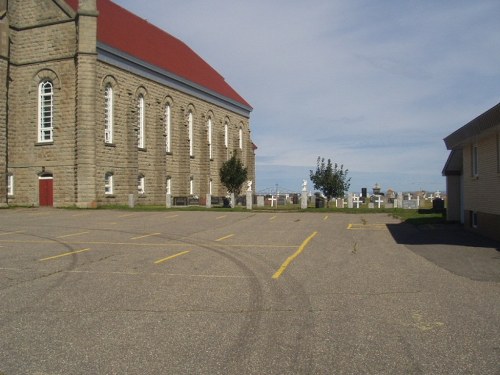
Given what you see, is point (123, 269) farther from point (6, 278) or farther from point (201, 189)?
point (201, 189)

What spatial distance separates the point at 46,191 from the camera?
39.5 m

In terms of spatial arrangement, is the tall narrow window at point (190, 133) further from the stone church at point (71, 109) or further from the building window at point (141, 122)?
the building window at point (141, 122)

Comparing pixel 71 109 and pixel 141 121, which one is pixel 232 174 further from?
pixel 71 109

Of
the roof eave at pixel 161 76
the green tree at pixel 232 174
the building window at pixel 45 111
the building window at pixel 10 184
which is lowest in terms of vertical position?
the building window at pixel 10 184

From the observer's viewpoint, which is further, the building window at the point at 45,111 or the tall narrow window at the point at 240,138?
the tall narrow window at the point at 240,138

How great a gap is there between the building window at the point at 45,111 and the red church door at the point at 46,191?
3.10m

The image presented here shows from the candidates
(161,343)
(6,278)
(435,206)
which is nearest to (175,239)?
(6,278)

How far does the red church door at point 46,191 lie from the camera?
39.3 metres

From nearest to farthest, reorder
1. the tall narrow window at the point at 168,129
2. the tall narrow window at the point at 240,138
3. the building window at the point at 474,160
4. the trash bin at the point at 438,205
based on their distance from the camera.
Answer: the building window at the point at 474,160, the trash bin at the point at 438,205, the tall narrow window at the point at 168,129, the tall narrow window at the point at 240,138

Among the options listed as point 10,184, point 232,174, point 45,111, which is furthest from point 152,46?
point 10,184

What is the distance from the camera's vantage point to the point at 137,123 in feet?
151

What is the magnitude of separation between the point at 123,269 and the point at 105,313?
4092 millimetres

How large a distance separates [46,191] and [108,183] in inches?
176

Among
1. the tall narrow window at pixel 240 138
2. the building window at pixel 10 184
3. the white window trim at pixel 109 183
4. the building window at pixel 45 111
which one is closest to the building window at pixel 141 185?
the white window trim at pixel 109 183
